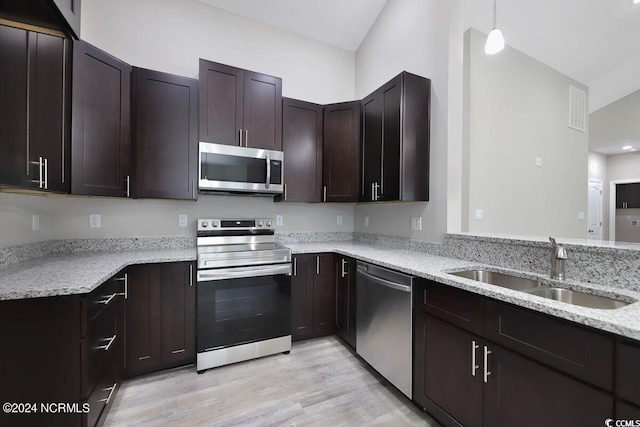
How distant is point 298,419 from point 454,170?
2231mm

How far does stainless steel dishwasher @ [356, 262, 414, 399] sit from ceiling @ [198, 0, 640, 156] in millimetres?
2904

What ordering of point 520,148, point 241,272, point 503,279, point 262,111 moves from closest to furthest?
point 503,279 < point 241,272 < point 262,111 < point 520,148

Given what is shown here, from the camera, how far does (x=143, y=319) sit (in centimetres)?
206

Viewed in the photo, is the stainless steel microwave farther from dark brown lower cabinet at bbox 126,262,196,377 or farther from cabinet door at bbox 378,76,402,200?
cabinet door at bbox 378,76,402,200

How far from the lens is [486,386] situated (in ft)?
4.32

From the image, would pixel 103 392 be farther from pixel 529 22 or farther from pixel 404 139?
pixel 529 22

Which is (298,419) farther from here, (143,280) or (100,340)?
(143,280)

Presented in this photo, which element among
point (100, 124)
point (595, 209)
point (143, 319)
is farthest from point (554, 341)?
point (595, 209)

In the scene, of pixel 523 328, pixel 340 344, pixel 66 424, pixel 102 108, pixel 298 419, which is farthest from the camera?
pixel 340 344

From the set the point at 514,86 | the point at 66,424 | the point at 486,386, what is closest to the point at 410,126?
the point at 486,386

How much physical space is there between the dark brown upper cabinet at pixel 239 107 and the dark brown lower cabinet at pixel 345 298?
4.56 feet

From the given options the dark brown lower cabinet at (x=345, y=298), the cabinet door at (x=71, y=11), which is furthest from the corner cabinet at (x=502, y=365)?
the cabinet door at (x=71, y=11)

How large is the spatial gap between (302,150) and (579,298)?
2458 millimetres

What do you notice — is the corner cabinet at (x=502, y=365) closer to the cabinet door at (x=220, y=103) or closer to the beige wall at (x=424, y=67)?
the beige wall at (x=424, y=67)
